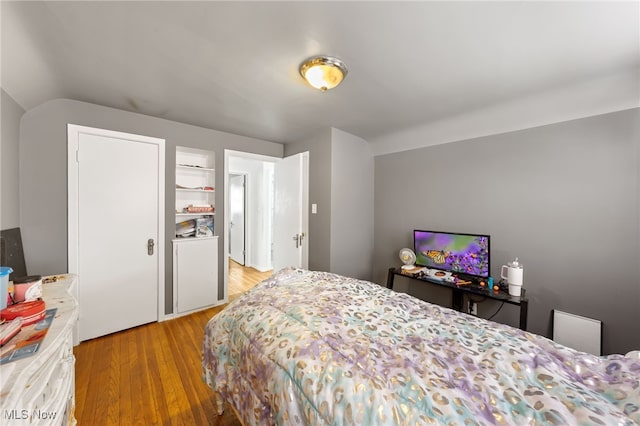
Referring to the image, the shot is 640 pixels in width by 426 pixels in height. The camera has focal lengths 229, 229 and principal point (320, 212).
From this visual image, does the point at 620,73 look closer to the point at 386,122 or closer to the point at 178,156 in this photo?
the point at 386,122

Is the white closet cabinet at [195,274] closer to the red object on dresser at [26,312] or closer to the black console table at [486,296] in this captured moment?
the red object on dresser at [26,312]

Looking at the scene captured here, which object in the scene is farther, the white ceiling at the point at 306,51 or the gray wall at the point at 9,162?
the gray wall at the point at 9,162

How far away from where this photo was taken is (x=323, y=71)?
1.62 m

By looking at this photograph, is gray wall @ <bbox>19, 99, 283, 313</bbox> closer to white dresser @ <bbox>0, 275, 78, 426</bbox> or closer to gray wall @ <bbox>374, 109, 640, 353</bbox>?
white dresser @ <bbox>0, 275, 78, 426</bbox>

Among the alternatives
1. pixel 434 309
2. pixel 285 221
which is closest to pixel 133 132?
pixel 285 221

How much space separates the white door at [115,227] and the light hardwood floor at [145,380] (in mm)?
259

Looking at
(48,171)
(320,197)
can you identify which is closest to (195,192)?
(48,171)

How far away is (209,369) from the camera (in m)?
1.38

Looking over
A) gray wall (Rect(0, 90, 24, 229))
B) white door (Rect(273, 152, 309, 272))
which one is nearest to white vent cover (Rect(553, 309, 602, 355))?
white door (Rect(273, 152, 309, 272))

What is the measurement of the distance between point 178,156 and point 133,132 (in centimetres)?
59

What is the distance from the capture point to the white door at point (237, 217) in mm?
5273

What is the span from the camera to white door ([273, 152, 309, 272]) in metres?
3.17

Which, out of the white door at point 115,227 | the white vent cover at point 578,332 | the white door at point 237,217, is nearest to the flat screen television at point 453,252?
the white vent cover at point 578,332

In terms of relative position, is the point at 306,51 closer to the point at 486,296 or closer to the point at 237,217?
the point at 486,296
